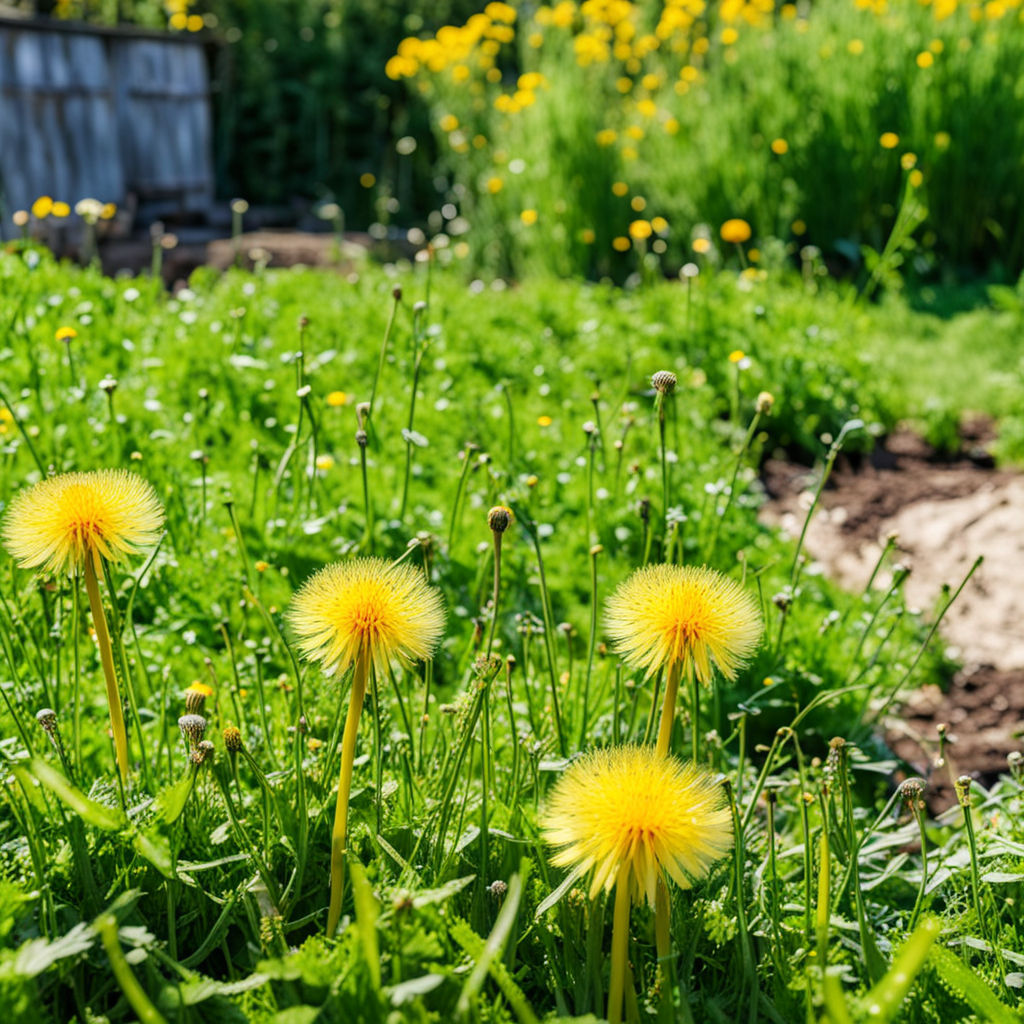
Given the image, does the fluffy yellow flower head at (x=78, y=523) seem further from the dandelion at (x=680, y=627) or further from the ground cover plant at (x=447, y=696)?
the dandelion at (x=680, y=627)

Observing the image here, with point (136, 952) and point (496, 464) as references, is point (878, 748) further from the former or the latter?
point (136, 952)

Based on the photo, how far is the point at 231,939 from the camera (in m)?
1.78

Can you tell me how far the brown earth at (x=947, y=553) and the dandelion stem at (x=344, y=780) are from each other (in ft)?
5.88

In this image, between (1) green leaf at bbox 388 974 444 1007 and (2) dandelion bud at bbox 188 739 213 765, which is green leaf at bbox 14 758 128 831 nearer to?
(2) dandelion bud at bbox 188 739 213 765

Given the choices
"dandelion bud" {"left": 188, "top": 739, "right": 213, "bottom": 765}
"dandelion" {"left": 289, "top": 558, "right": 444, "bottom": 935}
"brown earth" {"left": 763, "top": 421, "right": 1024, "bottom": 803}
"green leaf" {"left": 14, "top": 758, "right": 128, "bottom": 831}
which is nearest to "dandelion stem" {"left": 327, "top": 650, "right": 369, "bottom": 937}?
"dandelion" {"left": 289, "top": 558, "right": 444, "bottom": 935}

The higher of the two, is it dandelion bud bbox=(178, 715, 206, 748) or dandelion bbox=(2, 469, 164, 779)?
dandelion bbox=(2, 469, 164, 779)

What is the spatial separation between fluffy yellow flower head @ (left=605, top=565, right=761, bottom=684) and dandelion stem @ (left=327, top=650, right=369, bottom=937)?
1.09 feet

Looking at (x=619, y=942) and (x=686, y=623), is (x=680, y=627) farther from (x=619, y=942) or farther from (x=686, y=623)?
(x=619, y=942)

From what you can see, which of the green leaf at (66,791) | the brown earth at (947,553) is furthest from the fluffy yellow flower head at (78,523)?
the brown earth at (947,553)

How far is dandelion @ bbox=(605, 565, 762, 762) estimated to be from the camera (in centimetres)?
143

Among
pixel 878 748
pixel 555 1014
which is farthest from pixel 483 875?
pixel 878 748

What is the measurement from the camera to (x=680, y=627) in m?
1.43

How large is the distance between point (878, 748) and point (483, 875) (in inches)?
55.8

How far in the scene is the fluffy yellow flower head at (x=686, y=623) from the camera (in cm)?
143
